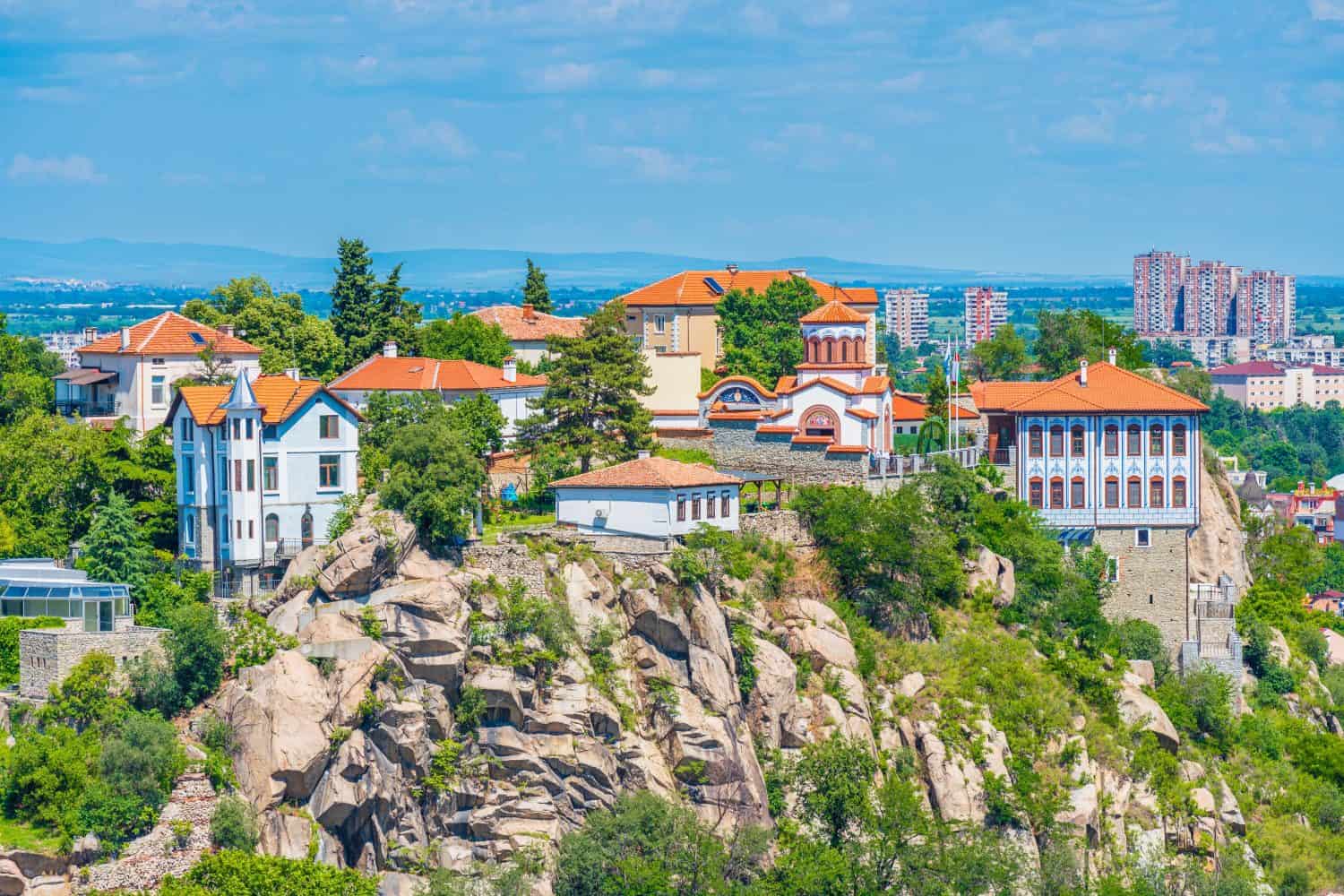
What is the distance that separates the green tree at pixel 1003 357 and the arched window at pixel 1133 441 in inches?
695

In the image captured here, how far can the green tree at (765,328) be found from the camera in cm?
8944

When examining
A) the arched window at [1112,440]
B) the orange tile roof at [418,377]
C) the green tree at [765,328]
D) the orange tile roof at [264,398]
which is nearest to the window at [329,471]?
the orange tile roof at [264,398]

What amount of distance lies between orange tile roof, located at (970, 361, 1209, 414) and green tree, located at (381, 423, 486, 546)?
2450 centimetres

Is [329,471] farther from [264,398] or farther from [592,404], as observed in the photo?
[592,404]

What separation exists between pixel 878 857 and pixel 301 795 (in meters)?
16.4

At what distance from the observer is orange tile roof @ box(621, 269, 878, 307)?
96.2 meters

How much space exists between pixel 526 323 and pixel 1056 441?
2520 centimetres

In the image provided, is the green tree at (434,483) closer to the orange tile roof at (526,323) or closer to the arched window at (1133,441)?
the orange tile roof at (526,323)

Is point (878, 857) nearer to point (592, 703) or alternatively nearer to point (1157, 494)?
point (592, 703)

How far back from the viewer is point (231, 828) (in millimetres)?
56281

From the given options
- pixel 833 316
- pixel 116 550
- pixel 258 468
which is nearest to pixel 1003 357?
pixel 833 316

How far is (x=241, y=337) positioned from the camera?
278ft

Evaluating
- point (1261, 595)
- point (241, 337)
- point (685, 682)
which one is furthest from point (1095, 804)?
point (241, 337)

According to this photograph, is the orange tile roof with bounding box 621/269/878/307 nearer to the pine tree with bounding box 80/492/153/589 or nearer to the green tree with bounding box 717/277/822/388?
the green tree with bounding box 717/277/822/388
